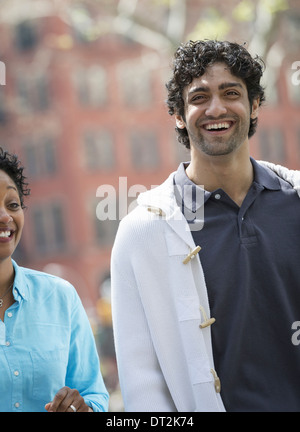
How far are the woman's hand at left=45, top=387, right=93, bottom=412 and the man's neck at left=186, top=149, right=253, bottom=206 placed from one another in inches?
34.2

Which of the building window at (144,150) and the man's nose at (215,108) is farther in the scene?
the building window at (144,150)

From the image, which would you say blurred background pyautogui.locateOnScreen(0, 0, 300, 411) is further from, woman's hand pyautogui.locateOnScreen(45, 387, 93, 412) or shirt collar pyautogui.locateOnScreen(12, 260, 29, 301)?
woman's hand pyautogui.locateOnScreen(45, 387, 93, 412)

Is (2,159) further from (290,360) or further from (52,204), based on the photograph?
(52,204)

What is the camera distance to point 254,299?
8.04ft

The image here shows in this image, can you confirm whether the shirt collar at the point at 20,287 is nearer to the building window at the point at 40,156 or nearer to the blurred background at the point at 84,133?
the blurred background at the point at 84,133

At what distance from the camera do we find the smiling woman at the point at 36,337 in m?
2.46

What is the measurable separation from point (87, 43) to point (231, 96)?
29.3 m

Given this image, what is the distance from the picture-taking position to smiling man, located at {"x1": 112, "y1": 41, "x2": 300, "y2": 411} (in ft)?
7.91

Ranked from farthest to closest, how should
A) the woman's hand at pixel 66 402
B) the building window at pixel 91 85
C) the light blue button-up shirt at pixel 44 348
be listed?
the building window at pixel 91 85, the light blue button-up shirt at pixel 44 348, the woman's hand at pixel 66 402

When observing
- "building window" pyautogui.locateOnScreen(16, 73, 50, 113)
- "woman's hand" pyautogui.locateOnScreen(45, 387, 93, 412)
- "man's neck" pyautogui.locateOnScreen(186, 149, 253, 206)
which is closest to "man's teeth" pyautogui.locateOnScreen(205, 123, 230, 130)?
"man's neck" pyautogui.locateOnScreen(186, 149, 253, 206)

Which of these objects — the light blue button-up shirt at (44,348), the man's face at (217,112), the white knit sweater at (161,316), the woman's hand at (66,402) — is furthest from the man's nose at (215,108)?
the woman's hand at (66,402)

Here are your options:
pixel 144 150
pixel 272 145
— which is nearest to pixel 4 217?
pixel 144 150

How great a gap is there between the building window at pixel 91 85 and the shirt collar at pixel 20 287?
29.1 meters
